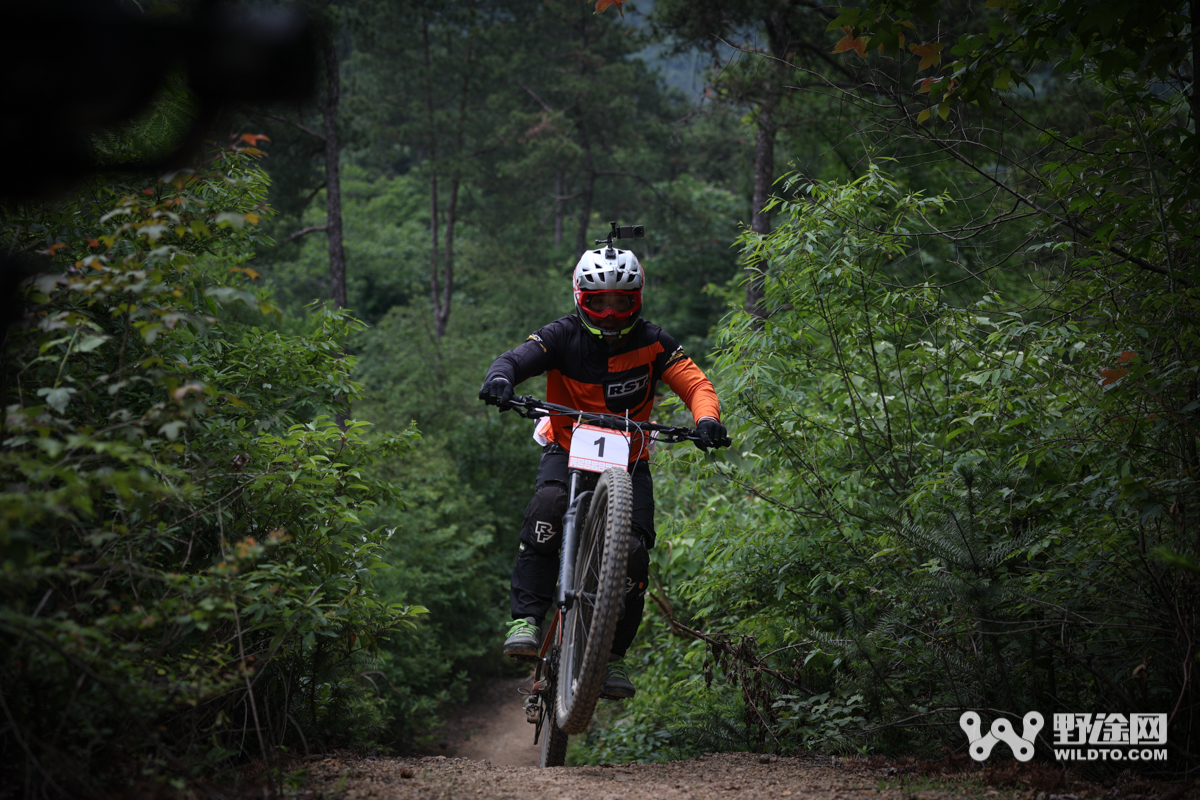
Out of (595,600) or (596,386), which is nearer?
(595,600)

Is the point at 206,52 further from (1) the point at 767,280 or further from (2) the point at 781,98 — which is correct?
(2) the point at 781,98

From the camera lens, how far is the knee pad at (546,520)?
4.50m

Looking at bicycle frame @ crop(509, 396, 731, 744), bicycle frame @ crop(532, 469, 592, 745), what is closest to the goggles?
bicycle frame @ crop(509, 396, 731, 744)

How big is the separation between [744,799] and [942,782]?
2.88 ft

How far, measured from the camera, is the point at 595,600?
12.4 ft

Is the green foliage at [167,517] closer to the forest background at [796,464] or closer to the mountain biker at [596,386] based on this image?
the forest background at [796,464]

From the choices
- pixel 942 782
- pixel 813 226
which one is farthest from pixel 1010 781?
pixel 813 226

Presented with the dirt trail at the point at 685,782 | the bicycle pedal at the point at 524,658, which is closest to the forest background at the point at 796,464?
the dirt trail at the point at 685,782

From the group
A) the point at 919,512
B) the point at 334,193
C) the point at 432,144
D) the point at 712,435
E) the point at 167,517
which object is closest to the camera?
the point at 167,517

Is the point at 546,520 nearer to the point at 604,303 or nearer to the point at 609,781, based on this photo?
the point at 604,303

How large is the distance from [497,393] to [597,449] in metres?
0.58

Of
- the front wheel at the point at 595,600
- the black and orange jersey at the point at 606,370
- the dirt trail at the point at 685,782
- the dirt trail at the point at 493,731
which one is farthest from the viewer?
the dirt trail at the point at 493,731

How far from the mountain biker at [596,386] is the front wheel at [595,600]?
288 mm

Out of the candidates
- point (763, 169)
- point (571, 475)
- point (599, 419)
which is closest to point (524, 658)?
point (571, 475)
